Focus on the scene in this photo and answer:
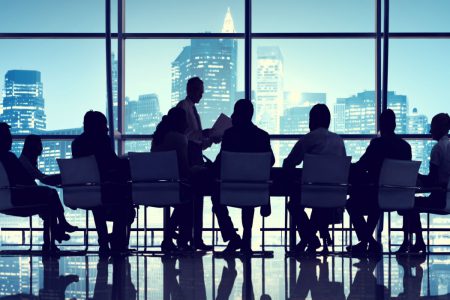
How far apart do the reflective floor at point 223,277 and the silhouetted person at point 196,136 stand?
358 millimetres

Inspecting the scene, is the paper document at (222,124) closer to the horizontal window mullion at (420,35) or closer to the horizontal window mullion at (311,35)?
the horizontal window mullion at (311,35)

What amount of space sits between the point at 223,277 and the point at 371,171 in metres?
2.02

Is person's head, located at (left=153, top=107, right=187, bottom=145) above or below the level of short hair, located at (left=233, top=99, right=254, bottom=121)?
below

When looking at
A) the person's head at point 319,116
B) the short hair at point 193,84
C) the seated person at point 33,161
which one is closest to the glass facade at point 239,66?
the short hair at point 193,84

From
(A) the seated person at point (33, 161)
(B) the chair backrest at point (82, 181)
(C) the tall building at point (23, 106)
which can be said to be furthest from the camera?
(C) the tall building at point (23, 106)

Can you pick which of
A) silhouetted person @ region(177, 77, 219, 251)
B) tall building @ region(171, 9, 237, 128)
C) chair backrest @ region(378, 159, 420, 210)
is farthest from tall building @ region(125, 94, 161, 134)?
chair backrest @ region(378, 159, 420, 210)

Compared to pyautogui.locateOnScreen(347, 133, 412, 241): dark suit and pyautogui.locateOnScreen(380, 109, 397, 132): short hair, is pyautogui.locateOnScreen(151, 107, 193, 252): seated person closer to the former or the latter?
pyautogui.locateOnScreen(347, 133, 412, 241): dark suit

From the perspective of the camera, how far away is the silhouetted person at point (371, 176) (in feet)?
22.0

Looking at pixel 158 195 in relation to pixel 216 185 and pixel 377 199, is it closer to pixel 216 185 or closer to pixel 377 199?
pixel 216 185

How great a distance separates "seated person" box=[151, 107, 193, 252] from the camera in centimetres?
674

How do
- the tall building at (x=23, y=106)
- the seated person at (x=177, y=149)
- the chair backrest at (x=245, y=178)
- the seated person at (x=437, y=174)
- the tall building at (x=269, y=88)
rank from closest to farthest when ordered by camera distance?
the chair backrest at (x=245, y=178) → the seated person at (x=177, y=149) → the seated person at (x=437, y=174) → the tall building at (x=269, y=88) → the tall building at (x=23, y=106)

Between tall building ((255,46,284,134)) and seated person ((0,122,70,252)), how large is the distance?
113 inches

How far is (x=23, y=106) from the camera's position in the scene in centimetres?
962

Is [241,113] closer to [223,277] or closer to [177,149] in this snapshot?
[177,149]
